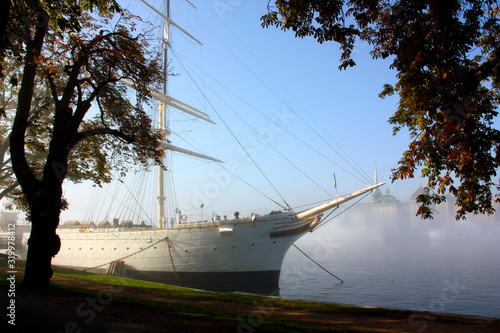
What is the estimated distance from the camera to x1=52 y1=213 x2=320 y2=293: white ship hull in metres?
23.1

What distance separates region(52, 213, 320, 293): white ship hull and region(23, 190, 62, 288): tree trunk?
46.0 ft

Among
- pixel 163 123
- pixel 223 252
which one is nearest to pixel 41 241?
pixel 223 252

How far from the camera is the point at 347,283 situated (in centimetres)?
2452

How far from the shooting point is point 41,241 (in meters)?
9.58

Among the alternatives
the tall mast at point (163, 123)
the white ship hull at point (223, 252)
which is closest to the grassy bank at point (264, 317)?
the white ship hull at point (223, 252)

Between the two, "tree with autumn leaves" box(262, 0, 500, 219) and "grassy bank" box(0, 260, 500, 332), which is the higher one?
"tree with autumn leaves" box(262, 0, 500, 219)

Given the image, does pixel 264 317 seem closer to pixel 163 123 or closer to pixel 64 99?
pixel 64 99

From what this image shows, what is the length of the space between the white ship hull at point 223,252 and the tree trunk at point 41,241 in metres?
14.0

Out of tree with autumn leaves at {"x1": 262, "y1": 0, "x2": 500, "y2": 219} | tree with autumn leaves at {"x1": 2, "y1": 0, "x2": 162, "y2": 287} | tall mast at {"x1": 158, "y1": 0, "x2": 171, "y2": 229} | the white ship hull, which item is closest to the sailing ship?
the white ship hull

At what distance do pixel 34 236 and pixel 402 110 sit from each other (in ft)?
39.3

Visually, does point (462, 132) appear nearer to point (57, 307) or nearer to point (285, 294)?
point (57, 307)

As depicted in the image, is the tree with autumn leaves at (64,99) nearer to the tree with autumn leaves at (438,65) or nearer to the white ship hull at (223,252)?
the tree with autumn leaves at (438,65)

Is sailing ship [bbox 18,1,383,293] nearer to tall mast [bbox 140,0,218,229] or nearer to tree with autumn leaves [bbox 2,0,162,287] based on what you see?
tall mast [bbox 140,0,218,229]

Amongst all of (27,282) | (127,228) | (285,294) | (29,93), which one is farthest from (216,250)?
(29,93)
